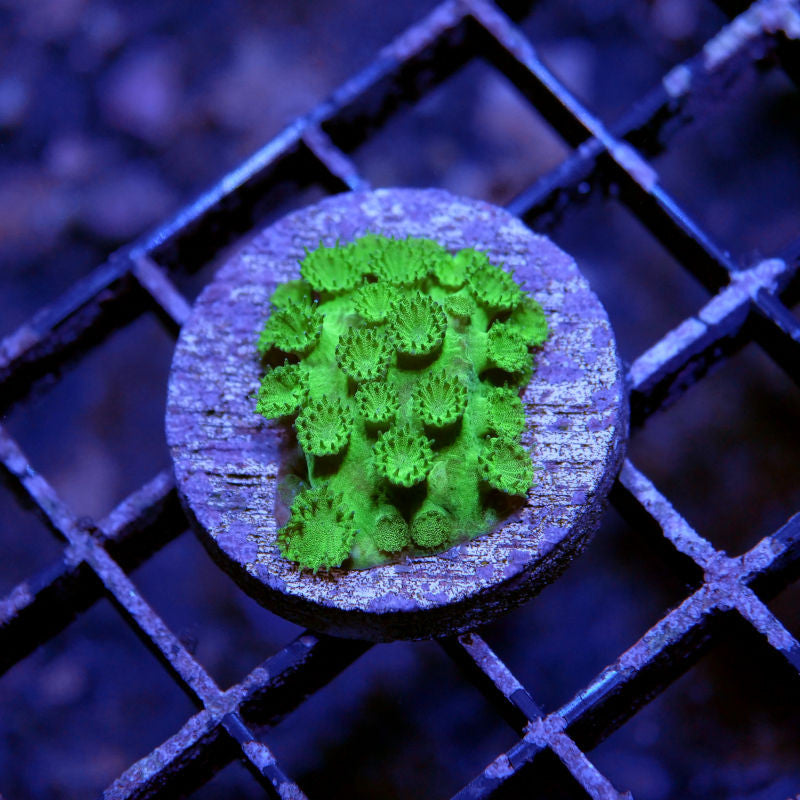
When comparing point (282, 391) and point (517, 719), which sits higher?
point (282, 391)

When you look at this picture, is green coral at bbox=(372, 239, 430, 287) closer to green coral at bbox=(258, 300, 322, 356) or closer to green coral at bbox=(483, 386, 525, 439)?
green coral at bbox=(258, 300, 322, 356)

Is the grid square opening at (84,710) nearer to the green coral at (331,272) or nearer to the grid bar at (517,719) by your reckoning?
the grid bar at (517,719)

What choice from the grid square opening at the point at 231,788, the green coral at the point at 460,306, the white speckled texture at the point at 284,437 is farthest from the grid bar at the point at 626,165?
the grid square opening at the point at 231,788

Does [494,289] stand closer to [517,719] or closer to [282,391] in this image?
[282,391]

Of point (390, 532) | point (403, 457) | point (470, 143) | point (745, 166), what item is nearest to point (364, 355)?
point (403, 457)

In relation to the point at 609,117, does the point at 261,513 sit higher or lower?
lower

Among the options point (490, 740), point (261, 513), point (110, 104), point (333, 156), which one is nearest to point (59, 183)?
point (110, 104)

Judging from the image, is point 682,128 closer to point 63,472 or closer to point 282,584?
point 282,584
